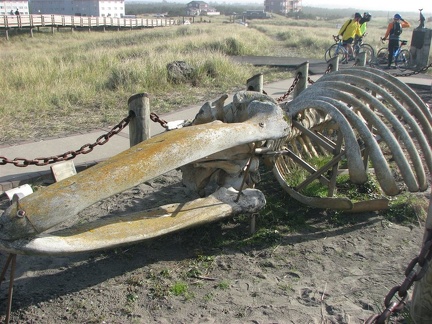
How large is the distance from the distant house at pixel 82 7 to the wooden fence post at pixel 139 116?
260ft

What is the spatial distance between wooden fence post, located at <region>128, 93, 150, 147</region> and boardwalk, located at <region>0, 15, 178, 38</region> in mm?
38358

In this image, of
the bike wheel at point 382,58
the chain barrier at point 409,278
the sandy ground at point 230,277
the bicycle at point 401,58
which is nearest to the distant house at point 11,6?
the bike wheel at point 382,58

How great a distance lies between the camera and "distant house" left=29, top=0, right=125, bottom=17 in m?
83.0

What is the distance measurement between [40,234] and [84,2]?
87.9 metres

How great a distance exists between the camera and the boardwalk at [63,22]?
133 ft

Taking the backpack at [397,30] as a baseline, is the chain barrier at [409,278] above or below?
below

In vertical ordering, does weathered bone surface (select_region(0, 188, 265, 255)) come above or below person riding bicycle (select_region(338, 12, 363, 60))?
below

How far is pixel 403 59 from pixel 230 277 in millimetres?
14608

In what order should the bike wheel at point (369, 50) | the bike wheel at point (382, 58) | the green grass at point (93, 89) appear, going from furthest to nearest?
the bike wheel at point (382, 58)
the bike wheel at point (369, 50)
the green grass at point (93, 89)

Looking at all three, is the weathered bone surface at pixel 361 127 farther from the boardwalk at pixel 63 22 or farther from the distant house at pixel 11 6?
the distant house at pixel 11 6

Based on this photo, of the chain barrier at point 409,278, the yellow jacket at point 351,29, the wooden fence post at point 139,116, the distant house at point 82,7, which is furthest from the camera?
the distant house at point 82,7

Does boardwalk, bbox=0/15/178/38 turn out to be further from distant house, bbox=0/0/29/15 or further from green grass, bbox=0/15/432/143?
green grass, bbox=0/15/432/143

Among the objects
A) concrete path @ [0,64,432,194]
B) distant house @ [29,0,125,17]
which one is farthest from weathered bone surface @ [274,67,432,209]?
distant house @ [29,0,125,17]

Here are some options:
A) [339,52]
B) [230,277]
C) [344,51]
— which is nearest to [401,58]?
[344,51]
